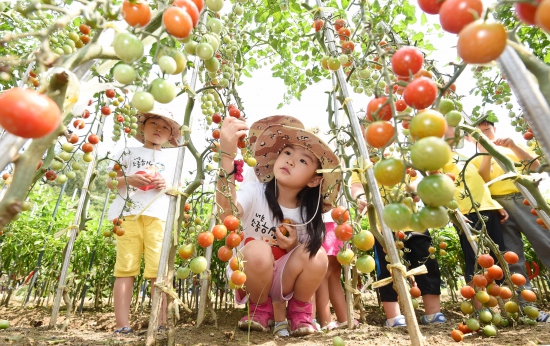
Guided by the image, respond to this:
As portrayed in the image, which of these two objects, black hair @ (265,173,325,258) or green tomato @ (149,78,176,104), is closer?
green tomato @ (149,78,176,104)

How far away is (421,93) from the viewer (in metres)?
0.70

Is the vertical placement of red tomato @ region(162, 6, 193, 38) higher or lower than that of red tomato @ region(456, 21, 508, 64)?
higher

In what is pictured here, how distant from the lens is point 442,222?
27.6 inches

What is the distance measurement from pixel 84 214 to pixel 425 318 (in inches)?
111

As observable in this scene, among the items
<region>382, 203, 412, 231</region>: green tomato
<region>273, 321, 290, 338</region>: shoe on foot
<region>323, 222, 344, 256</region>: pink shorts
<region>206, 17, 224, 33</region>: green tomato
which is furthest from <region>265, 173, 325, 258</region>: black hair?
<region>382, 203, 412, 231</region>: green tomato

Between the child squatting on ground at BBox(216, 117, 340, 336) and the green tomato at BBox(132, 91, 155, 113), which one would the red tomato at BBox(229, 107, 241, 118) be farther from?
the green tomato at BBox(132, 91, 155, 113)

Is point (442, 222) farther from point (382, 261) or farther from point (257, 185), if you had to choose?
point (382, 261)

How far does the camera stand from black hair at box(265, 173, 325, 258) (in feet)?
7.69

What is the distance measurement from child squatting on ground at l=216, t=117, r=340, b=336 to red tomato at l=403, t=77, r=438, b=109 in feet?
4.54

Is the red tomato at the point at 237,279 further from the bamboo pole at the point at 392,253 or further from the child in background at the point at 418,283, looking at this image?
the child in background at the point at 418,283

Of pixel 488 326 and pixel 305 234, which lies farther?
pixel 305 234

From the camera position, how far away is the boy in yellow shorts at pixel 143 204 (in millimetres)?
2828

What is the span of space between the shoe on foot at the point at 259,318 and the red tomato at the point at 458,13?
6.83ft

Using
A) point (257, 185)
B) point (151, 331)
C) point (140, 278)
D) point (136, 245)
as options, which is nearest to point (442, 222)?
point (151, 331)
